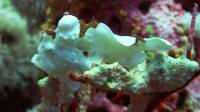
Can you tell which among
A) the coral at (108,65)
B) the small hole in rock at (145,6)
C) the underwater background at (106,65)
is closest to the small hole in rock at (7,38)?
the small hole in rock at (145,6)

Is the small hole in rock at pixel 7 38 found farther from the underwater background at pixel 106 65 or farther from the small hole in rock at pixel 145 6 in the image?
the underwater background at pixel 106 65

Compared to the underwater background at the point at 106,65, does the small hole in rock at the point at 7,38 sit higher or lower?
lower

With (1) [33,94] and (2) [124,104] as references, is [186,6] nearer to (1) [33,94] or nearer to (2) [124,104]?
(2) [124,104]

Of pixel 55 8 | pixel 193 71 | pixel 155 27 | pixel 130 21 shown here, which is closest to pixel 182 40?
pixel 155 27

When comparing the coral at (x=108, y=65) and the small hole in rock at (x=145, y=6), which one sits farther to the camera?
the small hole in rock at (x=145, y=6)

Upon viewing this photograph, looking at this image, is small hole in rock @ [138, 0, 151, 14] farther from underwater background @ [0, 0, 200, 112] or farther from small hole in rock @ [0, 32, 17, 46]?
small hole in rock @ [0, 32, 17, 46]

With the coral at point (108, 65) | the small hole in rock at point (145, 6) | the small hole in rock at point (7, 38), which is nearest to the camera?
the coral at point (108, 65)

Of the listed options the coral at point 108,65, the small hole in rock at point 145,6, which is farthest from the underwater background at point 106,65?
the small hole in rock at point 145,6

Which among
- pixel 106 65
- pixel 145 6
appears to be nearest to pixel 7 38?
pixel 145 6

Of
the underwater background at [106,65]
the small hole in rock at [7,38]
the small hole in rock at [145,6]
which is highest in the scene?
the underwater background at [106,65]

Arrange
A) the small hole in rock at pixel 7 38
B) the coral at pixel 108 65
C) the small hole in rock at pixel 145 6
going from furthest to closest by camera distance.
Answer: the small hole in rock at pixel 7 38 → the small hole in rock at pixel 145 6 → the coral at pixel 108 65
